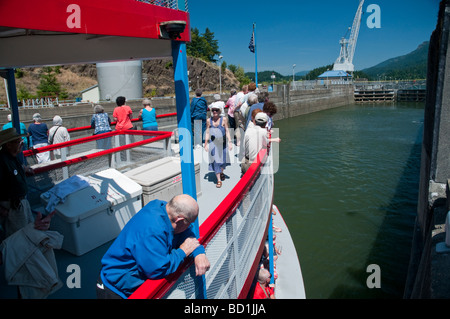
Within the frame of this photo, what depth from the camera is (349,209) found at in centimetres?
1152

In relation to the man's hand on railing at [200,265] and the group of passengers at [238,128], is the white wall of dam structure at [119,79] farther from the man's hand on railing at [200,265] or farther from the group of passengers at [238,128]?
the man's hand on railing at [200,265]

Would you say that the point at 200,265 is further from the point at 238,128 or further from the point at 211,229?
the point at 238,128

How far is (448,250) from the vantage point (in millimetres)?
3344

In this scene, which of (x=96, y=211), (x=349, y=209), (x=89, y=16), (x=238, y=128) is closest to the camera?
(x=89, y=16)

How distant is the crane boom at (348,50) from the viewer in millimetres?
87688

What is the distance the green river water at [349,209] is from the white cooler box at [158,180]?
4217 mm

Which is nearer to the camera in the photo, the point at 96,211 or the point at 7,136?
the point at 7,136

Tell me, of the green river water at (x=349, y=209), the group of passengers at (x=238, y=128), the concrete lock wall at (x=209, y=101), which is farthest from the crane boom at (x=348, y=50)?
the group of passengers at (x=238, y=128)

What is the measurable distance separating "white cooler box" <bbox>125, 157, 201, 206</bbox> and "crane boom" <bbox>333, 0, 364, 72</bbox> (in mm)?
89934

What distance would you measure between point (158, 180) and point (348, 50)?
→ 100638mm

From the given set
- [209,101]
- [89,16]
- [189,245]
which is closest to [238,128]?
[189,245]

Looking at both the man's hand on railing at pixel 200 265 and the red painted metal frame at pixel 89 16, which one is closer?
the red painted metal frame at pixel 89 16

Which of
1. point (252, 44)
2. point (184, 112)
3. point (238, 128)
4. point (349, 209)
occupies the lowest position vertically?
point (349, 209)

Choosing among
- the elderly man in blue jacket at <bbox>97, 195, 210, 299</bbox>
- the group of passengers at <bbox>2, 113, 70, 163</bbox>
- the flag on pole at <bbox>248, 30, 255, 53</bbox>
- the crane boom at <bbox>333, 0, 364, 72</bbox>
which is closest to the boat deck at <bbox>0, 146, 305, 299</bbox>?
the elderly man in blue jacket at <bbox>97, 195, 210, 299</bbox>
